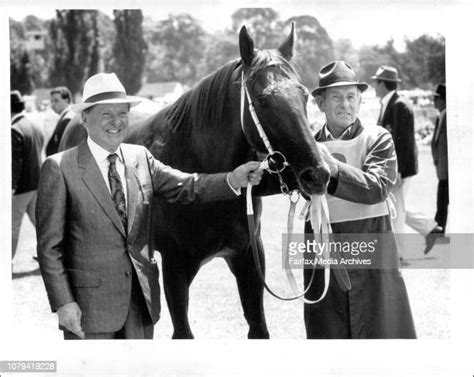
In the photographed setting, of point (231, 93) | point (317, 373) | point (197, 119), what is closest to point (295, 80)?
point (231, 93)

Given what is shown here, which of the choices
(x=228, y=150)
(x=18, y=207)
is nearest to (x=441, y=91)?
(x=228, y=150)

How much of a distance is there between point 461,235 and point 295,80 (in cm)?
127

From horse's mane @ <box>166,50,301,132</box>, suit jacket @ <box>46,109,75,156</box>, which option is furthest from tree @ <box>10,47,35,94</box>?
horse's mane @ <box>166,50,301,132</box>

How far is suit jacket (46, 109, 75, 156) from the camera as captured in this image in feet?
15.5

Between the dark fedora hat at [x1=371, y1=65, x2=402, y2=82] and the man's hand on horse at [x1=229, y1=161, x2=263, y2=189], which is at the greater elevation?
the dark fedora hat at [x1=371, y1=65, x2=402, y2=82]

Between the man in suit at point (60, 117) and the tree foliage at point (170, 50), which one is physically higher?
the tree foliage at point (170, 50)

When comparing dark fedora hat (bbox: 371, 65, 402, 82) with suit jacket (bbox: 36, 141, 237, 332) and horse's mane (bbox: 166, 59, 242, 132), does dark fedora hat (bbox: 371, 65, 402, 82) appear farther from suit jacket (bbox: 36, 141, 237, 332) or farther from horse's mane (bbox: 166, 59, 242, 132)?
suit jacket (bbox: 36, 141, 237, 332)

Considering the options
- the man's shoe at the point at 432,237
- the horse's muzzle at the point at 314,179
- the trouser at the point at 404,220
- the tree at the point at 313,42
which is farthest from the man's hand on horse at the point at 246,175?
the man's shoe at the point at 432,237

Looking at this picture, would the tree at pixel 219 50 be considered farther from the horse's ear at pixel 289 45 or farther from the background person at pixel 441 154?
the background person at pixel 441 154

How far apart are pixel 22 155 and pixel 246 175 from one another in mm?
1496

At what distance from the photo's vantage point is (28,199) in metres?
4.35

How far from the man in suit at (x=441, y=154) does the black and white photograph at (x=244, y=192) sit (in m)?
0.02

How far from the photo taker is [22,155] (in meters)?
4.13

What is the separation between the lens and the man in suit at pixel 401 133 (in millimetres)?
3994
